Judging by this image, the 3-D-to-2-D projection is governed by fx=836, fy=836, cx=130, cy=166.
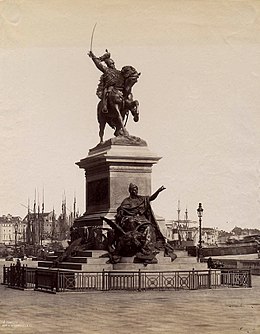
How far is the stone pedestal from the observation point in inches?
1132

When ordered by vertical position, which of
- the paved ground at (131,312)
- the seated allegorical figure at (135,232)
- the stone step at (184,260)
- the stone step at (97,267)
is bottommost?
the paved ground at (131,312)

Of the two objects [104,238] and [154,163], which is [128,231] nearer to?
[104,238]

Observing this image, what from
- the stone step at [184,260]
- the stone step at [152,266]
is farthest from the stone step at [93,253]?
the stone step at [184,260]

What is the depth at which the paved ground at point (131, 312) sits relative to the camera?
16.0 meters

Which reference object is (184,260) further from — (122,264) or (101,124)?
(101,124)

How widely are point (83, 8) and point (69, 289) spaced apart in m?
8.38

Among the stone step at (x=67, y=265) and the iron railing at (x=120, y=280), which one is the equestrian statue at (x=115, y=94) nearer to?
the stone step at (x=67, y=265)

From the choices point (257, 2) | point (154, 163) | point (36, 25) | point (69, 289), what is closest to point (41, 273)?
point (69, 289)

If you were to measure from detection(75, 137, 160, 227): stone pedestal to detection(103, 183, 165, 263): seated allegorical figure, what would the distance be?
1.32m

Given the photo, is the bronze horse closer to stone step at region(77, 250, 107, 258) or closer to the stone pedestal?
the stone pedestal

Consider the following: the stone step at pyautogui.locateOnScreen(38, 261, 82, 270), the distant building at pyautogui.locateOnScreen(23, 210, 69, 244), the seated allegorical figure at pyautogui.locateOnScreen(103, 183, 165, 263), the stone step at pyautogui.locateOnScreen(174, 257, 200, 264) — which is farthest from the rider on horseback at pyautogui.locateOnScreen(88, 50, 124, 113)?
the distant building at pyautogui.locateOnScreen(23, 210, 69, 244)

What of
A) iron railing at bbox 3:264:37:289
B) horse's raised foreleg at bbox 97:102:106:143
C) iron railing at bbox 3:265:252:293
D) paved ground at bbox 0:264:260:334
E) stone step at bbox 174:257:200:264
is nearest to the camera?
paved ground at bbox 0:264:260:334

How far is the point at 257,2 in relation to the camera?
65.5ft

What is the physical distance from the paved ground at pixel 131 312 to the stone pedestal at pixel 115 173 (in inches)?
224
